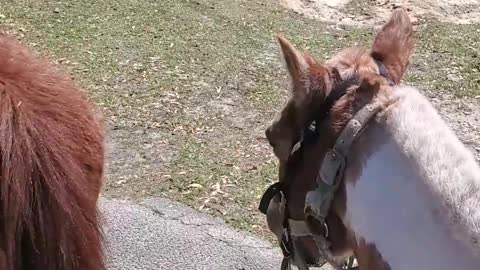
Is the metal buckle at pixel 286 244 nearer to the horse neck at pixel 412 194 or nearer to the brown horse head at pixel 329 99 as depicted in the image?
the brown horse head at pixel 329 99

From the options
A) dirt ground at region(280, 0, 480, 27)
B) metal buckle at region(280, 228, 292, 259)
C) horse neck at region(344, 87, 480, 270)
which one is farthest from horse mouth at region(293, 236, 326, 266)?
dirt ground at region(280, 0, 480, 27)

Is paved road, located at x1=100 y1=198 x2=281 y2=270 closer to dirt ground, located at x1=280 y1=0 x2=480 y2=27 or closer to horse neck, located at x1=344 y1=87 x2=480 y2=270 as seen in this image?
horse neck, located at x1=344 y1=87 x2=480 y2=270

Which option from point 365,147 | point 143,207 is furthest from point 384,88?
point 143,207

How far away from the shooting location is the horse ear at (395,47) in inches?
100

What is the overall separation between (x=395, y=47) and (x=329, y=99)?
0.36 m

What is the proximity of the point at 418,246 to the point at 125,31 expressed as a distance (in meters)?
4.72

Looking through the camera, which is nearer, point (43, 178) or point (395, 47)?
point (43, 178)

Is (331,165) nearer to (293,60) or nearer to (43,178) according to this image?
(293,60)

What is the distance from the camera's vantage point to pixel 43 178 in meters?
1.66

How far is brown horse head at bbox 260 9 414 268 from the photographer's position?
2.34 m

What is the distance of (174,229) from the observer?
4.23 metres

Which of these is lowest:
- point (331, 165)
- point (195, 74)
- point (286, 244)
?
point (195, 74)

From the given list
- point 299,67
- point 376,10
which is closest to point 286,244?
point 299,67

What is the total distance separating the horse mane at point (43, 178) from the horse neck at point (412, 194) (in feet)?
2.45
